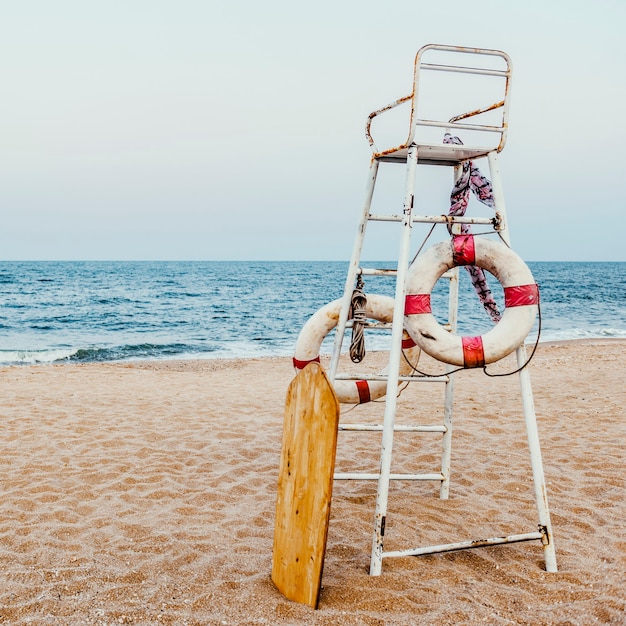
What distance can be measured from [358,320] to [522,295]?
0.88m

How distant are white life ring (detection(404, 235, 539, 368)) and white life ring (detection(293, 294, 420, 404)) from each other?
54cm

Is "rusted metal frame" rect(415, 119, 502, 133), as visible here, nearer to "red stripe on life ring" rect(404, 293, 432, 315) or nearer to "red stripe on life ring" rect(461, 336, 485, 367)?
"red stripe on life ring" rect(404, 293, 432, 315)

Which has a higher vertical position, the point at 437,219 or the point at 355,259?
the point at 437,219

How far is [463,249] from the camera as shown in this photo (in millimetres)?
3381

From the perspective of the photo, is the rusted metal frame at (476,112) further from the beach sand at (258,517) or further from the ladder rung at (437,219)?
the beach sand at (258,517)

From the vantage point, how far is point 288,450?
301 cm

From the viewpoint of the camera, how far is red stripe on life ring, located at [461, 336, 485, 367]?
329 cm

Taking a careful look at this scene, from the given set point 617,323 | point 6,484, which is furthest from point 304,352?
point 617,323

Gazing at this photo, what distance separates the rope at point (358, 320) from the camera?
3.59m

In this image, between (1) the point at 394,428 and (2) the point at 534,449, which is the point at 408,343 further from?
(2) the point at 534,449

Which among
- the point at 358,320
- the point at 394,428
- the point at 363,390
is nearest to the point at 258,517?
the point at 363,390

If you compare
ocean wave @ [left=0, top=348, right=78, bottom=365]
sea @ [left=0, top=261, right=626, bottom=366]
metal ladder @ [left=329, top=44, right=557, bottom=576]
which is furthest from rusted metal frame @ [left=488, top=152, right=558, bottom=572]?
ocean wave @ [left=0, top=348, right=78, bottom=365]

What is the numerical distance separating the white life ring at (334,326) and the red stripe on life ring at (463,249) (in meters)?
0.65

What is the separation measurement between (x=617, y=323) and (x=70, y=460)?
2203cm
